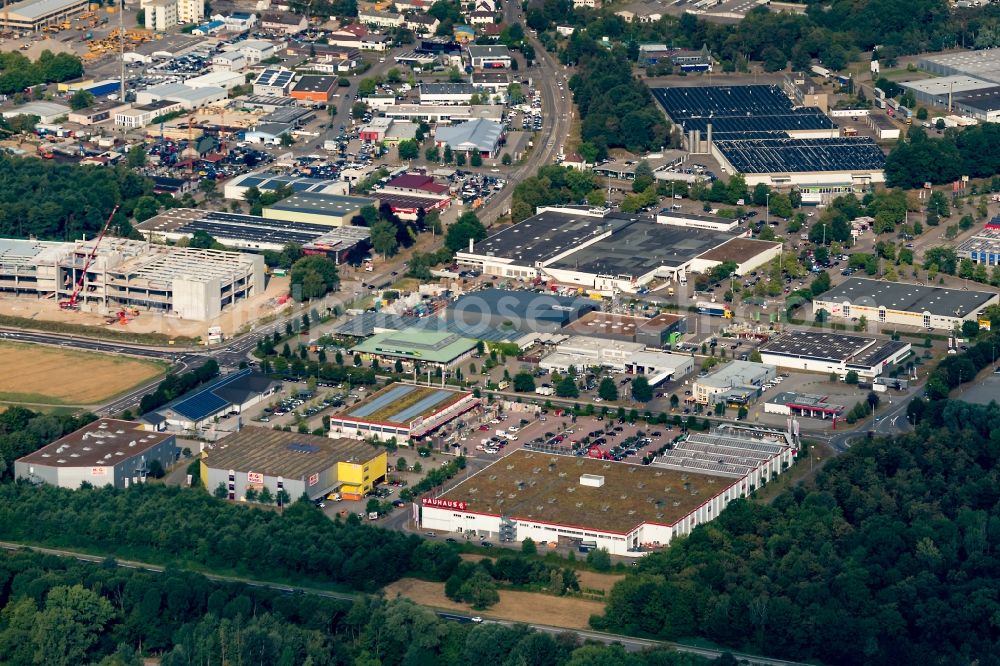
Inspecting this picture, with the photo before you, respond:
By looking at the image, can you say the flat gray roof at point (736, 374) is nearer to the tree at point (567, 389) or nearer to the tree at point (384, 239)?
the tree at point (567, 389)

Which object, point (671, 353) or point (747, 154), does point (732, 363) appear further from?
point (747, 154)

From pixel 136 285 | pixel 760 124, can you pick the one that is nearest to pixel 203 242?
pixel 136 285

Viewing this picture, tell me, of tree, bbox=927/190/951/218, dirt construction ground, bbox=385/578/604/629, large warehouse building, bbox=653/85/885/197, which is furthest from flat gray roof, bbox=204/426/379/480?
large warehouse building, bbox=653/85/885/197

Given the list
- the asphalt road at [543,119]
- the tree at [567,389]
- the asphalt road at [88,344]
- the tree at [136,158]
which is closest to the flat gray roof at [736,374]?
the tree at [567,389]

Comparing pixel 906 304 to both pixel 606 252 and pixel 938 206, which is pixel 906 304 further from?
pixel 938 206

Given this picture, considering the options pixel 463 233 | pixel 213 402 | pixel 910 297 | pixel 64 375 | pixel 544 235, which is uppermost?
pixel 910 297

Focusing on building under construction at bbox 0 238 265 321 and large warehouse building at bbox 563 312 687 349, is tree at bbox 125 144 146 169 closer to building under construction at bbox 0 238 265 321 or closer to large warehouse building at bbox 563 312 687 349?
building under construction at bbox 0 238 265 321

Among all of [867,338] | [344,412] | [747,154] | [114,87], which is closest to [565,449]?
[344,412]
